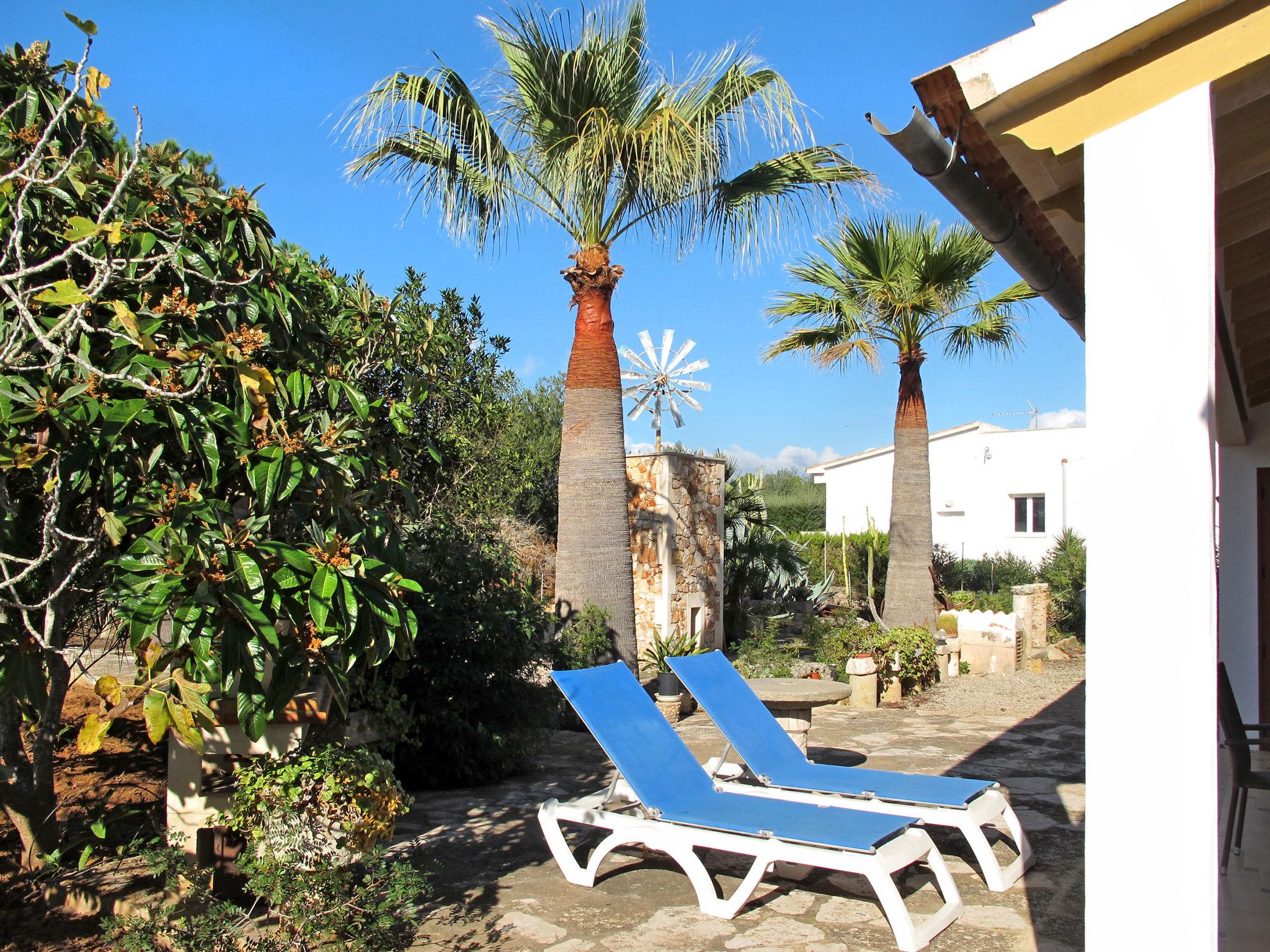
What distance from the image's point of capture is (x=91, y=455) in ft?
10.7

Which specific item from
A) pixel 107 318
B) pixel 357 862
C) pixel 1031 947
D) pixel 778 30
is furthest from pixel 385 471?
pixel 778 30

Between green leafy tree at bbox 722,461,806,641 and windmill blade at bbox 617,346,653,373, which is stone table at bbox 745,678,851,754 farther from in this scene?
windmill blade at bbox 617,346,653,373

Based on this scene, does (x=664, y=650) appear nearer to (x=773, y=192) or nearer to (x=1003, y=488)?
(x=773, y=192)

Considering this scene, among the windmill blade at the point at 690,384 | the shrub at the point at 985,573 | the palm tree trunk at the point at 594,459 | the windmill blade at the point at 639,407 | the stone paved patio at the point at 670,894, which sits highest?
the windmill blade at the point at 690,384

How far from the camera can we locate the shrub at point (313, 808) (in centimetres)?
389

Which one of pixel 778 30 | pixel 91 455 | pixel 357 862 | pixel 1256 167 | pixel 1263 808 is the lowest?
Result: pixel 1263 808

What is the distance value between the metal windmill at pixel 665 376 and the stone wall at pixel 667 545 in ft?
30.9

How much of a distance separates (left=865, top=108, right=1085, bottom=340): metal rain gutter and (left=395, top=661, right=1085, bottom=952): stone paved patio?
9.75ft

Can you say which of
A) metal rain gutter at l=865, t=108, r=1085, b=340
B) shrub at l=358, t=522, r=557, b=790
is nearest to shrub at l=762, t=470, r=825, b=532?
shrub at l=358, t=522, r=557, b=790

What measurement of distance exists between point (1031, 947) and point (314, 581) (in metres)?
3.43

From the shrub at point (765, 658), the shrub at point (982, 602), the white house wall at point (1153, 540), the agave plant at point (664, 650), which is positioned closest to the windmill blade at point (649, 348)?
the shrub at point (982, 602)

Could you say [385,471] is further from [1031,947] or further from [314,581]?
[1031,947]

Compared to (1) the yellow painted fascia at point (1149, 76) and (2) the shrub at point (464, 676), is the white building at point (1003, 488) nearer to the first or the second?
(2) the shrub at point (464, 676)

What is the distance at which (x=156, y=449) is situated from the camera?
130 inches
